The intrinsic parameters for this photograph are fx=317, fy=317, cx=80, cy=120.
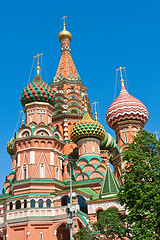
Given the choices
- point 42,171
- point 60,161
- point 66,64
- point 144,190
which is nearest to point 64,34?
point 66,64

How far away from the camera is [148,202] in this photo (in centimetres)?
1429

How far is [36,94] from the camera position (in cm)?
2692

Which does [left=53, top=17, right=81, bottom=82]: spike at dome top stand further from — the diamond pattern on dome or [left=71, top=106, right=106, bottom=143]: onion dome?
[left=71, top=106, right=106, bottom=143]: onion dome

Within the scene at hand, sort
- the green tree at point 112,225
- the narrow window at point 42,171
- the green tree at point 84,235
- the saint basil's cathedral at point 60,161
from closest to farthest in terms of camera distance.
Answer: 1. the green tree at point 112,225
2. the green tree at point 84,235
3. the saint basil's cathedral at point 60,161
4. the narrow window at point 42,171

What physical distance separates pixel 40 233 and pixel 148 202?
32.0ft

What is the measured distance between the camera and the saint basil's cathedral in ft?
69.7

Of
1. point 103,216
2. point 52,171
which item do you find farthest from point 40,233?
point 103,216

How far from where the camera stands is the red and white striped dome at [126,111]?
2945cm

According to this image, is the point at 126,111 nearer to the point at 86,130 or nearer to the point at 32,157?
the point at 86,130

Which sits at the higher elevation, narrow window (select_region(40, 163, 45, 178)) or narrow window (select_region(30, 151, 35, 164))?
narrow window (select_region(30, 151, 35, 164))

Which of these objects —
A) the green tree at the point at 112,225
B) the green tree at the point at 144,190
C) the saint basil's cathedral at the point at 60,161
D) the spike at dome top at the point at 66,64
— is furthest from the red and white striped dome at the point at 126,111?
the green tree at the point at 112,225

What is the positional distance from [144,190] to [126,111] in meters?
15.4

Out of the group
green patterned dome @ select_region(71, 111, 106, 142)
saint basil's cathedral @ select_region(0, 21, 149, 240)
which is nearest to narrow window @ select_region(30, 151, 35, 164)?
saint basil's cathedral @ select_region(0, 21, 149, 240)

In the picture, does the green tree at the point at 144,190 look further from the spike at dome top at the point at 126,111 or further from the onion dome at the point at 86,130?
the spike at dome top at the point at 126,111
